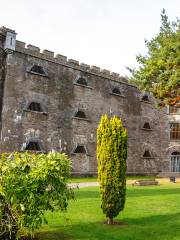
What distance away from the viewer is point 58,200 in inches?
283

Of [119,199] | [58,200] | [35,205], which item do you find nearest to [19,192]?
[35,205]

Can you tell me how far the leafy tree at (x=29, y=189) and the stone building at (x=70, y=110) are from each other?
15.0 meters

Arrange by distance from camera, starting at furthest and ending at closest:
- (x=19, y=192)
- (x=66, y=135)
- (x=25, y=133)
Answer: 1. (x=66, y=135)
2. (x=25, y=133)
3. (x=19, y=192)

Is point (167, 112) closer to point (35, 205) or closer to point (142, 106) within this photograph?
point (142, 106)

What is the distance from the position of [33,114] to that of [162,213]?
15.2m

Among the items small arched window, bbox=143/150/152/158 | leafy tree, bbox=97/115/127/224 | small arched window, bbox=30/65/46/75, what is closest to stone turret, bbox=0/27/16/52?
small arched window, bbox=30/65/46/75

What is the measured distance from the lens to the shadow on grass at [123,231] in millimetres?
7754

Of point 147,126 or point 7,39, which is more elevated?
point 7,39

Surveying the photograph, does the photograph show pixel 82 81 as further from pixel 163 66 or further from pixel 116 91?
pixel 163 66

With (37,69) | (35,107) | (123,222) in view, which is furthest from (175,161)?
(123,222)

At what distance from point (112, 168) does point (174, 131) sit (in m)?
26.8

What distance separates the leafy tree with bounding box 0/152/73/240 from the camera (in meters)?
6.48

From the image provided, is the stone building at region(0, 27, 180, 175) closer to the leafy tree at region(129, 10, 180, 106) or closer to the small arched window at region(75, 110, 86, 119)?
the small arched window at region(75, 110, 86, 119)

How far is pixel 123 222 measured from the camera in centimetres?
946
